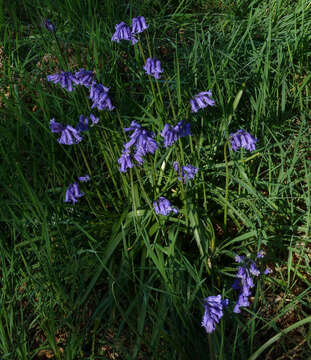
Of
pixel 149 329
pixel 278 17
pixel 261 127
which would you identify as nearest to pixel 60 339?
pixel 149 329

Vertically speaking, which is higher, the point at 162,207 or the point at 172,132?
the point at 172,132

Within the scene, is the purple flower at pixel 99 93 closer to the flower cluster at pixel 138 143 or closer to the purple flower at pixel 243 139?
the flower cluster at pixel 138 143

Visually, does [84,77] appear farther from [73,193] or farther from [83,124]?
[73,193]

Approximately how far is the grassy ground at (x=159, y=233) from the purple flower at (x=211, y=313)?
0.16 ft

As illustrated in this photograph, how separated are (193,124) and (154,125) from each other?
0.26 metres

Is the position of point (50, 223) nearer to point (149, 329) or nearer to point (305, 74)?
point (149, 329)

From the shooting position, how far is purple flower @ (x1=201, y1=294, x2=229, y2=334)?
Answer: 1.52 meters

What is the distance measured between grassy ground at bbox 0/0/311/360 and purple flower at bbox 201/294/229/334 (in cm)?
5

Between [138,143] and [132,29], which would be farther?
[132,29]

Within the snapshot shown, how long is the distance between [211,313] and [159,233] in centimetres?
86

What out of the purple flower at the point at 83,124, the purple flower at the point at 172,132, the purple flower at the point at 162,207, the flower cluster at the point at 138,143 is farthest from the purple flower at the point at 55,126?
the purple flower at the point at 162,207

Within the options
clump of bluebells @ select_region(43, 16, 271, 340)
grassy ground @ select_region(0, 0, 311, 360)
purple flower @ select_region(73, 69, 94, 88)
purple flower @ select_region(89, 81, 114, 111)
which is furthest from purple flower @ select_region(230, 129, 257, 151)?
purple flower @ select_region(73, 69, 94, 88)

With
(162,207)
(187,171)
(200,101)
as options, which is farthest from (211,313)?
(200,101)

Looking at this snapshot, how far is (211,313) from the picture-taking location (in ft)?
5.05
